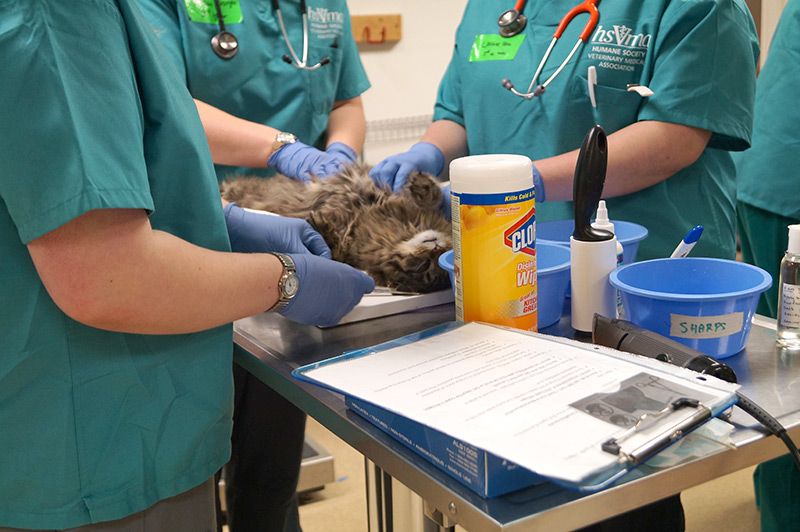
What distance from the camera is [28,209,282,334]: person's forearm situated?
87cm

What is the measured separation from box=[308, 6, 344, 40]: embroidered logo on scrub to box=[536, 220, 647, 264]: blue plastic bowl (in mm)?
949

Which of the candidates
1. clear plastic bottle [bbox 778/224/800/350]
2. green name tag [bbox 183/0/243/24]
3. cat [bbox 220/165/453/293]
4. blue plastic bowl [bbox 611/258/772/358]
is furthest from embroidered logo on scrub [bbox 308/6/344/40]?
clear plastic bottle [bbox 778/224/800/350]

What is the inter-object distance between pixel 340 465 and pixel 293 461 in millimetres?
1127

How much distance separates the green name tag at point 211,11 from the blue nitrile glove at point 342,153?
15.6 inches

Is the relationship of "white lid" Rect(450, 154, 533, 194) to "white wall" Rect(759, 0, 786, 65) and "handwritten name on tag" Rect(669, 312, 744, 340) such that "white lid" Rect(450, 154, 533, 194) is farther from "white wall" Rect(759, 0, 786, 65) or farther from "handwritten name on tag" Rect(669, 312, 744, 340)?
"white wall" Rect(759, 0, 786, 65)

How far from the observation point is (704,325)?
979 millimetres

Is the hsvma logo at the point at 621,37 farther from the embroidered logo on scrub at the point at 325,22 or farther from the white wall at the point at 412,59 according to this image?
the white wall at the point at 412,59

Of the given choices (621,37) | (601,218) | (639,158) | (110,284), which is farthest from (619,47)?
(110,284)

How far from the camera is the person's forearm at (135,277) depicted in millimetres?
866

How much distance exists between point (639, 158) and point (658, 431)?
36.5 inches

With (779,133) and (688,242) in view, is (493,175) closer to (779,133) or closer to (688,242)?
(688,242)

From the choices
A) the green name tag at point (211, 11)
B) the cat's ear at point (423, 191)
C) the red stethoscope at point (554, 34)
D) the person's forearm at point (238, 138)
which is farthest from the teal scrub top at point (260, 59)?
the cat's ear at point (423, 191)

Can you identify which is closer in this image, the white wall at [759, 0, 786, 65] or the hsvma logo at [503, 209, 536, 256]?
the hsvma logo at [503, 209, 536, 256]

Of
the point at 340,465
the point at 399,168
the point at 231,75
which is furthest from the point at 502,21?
the point at 340,465
